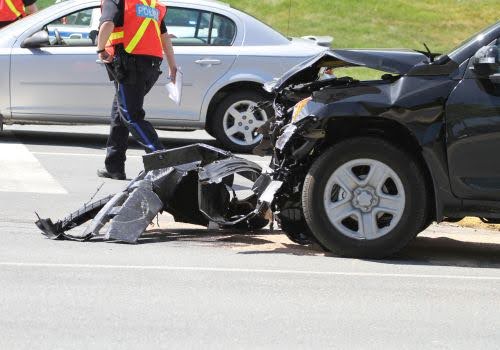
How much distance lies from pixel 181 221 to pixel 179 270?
1283mm

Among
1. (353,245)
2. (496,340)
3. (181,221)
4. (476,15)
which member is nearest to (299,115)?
(353,245)

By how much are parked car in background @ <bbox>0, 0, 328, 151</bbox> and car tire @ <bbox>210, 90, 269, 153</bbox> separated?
0.4 inches

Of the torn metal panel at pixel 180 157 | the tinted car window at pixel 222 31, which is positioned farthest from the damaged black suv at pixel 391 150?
the tinted car window at pixel 222 31

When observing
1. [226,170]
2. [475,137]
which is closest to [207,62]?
[226,170]

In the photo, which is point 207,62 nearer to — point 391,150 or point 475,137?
point 391,150

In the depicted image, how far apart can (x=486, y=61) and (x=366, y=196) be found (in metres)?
1.12

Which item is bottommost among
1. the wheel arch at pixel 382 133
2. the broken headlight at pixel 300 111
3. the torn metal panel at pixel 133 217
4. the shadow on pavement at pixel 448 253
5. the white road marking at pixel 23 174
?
the white road marking at pixel 23 174

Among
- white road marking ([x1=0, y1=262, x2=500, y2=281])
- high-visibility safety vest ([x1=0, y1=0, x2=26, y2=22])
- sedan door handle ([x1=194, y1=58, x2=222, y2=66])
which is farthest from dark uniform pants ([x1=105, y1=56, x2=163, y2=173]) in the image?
high-visibility safety vest ([x1=0, y1=0, x2=26, y2=22])

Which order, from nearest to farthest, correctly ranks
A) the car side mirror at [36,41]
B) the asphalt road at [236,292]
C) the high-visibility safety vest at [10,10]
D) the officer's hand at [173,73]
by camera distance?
the asphalt road at [236,292] → the officer's hand at [173,73] → the car side mirror at [36,41] → the high-visibility safety vest at [10,10]

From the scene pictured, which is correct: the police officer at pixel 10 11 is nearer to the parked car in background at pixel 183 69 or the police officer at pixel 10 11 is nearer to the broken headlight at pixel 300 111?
the parked car in background at pixel 183 69

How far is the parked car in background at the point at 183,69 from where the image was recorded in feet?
40.3

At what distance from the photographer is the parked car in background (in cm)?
1227

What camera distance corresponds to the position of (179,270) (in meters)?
6.77

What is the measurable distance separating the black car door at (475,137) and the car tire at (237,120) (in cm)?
567
